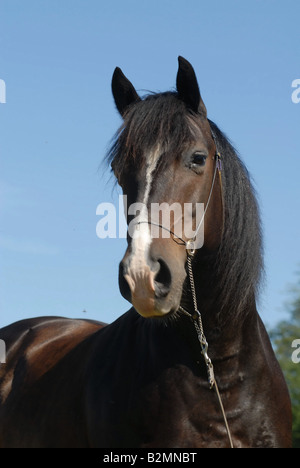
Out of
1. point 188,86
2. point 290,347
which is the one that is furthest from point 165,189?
point 290,347

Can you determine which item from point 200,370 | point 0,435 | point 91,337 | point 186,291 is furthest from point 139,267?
point 0,435

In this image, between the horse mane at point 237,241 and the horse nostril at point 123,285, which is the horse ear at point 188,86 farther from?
the horse nostril at point 123,285

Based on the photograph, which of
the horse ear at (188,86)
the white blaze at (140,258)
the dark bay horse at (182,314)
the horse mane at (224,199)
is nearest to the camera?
the white blaze at (140,258)

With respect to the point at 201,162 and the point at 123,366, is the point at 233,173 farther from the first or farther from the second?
the point at 123,366

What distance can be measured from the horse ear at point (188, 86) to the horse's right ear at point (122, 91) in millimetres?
433

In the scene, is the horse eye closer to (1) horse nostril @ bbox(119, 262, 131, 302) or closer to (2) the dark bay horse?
(2) the dark bay horse

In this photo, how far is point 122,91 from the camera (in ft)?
15.9

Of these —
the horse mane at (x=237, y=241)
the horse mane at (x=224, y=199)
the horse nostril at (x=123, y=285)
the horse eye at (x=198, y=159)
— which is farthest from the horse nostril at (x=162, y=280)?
the horse eye at (x=198, y=159)

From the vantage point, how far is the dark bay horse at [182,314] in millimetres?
3930

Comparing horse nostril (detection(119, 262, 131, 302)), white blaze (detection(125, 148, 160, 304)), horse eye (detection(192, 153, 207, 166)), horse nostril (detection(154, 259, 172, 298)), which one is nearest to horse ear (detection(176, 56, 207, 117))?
horse eye (detection(192, 153, 207, 166))

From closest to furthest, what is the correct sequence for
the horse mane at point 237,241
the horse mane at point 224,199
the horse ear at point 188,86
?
the horse mane at point 224,199, the horse mane at point 237,241, the horse ear at point 188,86

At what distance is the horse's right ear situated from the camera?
190 inches

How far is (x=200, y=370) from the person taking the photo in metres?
4.13

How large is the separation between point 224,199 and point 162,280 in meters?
0.98
